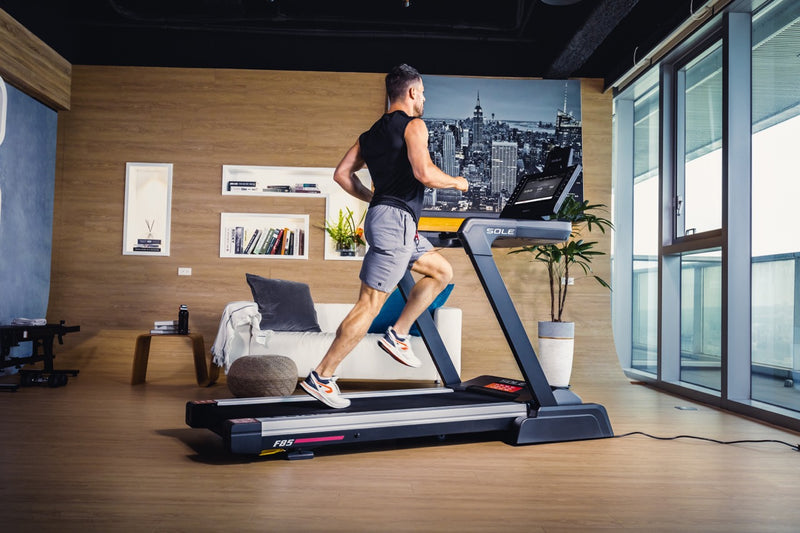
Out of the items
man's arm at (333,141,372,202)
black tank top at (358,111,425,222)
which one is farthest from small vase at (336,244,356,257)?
black tank top at (358,111,425,222)

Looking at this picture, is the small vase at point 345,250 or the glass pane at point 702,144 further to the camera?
the small vase at point 345,250

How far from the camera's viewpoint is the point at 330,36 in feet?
20.4

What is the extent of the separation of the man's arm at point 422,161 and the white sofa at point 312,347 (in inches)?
82.9

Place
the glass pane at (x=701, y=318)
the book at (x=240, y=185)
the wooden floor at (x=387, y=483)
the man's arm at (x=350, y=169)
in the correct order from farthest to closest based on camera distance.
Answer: the book at (x=240, y=185)
the glass pane at (x=701, y=318)
the man's arm at (x=350, y=169)
the wooden floor at (x=387, y=483)

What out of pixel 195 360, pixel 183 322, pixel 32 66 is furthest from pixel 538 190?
pixel 32 66

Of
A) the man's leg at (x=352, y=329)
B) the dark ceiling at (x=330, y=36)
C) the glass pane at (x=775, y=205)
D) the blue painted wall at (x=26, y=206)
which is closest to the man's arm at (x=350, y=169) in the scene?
the man's leg at (x=352, y=329)

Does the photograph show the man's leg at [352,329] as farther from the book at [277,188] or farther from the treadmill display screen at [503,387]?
the book at [277,188]

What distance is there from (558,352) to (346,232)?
7.22 ft

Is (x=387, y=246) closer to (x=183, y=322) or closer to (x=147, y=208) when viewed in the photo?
(x=183, y=322)

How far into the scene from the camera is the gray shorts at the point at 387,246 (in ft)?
9.21

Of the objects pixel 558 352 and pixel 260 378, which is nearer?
pixel 260 378

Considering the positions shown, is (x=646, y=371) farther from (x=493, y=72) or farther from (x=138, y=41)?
(x=138, y=41)

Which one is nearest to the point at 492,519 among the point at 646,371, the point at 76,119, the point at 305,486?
the point at 305,486

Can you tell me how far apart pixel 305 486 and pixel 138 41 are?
5.51 m
